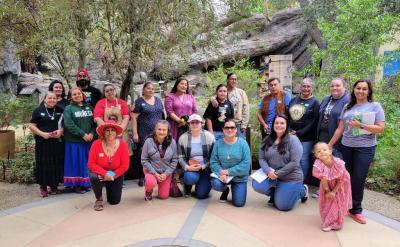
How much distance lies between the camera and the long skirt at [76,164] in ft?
16.5

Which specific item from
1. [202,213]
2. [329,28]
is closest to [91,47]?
[202,213]

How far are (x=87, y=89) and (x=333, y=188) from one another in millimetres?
3434

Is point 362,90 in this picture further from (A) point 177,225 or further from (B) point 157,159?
(B) point 157,159

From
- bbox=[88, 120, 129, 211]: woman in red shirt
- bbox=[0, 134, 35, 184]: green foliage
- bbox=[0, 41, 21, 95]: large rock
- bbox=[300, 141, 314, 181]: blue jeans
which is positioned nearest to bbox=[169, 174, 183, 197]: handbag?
bbox=[88, 120, 129, 211]: woman in red shirt

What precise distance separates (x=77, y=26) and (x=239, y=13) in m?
2.22

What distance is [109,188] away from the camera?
4.66 m

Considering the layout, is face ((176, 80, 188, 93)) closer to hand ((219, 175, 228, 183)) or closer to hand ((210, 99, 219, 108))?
hand ((210, 99, 219, 108))

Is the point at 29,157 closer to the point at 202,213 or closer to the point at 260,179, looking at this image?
the point at 202,213

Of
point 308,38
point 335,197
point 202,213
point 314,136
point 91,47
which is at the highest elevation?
point 308,38

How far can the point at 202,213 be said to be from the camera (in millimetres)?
4391

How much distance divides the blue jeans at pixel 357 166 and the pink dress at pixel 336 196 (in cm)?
22

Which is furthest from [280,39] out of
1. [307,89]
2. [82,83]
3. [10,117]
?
[82,83]

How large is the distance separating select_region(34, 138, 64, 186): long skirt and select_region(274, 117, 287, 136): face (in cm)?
279

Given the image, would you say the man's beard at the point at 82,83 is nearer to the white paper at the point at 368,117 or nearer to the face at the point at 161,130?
the face at the point at 161,130
